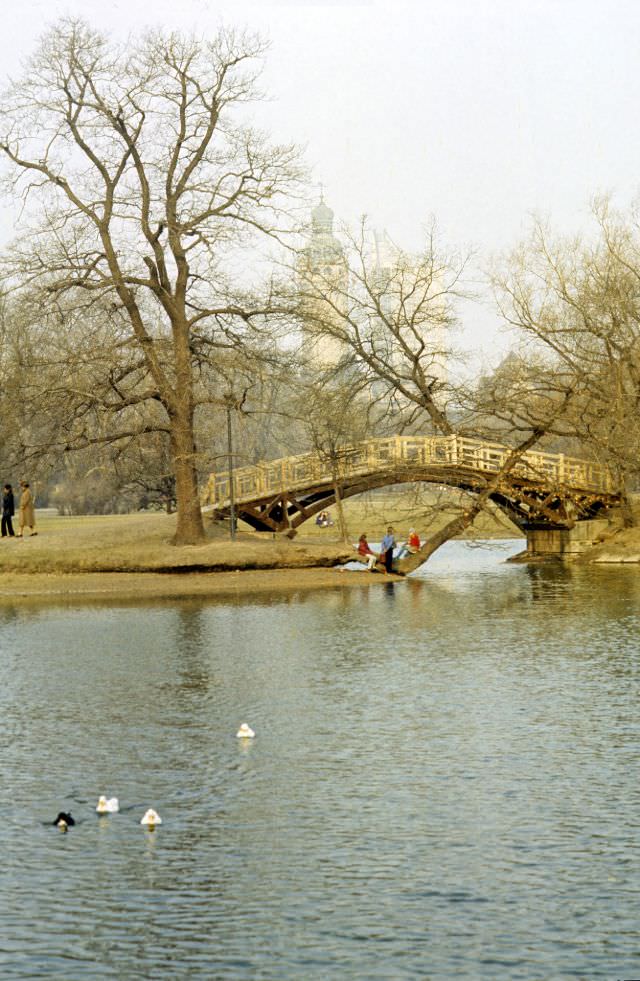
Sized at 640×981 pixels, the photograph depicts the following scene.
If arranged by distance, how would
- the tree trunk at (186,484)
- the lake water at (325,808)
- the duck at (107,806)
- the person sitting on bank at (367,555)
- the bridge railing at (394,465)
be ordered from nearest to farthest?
the lake water at (325,808), the duck at (107,806), the tree trunk at (186,484), the person sitting on bank at (367,555), the bridge railing at (394,465)

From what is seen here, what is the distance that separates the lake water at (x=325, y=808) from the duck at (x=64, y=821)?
0.46 ft

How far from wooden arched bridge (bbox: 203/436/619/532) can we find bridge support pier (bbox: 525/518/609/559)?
1.67 ft

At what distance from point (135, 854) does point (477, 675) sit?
10.8m

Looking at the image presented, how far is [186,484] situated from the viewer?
43844 mm

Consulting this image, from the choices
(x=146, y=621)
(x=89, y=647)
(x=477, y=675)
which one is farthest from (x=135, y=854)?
(x=146, y=621)

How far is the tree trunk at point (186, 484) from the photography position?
43.4 meters

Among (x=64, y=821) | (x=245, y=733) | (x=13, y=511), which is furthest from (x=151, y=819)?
(x=13, y=511)

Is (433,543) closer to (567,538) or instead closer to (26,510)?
(567,538)

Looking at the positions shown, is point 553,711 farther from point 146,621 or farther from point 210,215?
point 210,215

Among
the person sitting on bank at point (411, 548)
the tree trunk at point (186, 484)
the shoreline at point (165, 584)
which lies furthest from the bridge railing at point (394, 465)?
the shoreline at point (165, 584)

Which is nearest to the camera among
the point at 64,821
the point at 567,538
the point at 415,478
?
the point at 64,821

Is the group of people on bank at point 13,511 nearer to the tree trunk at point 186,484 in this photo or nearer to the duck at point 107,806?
the tree trunk at point 186,484

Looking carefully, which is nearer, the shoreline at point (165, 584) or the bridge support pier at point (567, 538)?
the shoreline at point (165, 584)

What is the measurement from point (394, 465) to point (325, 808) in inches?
1250
